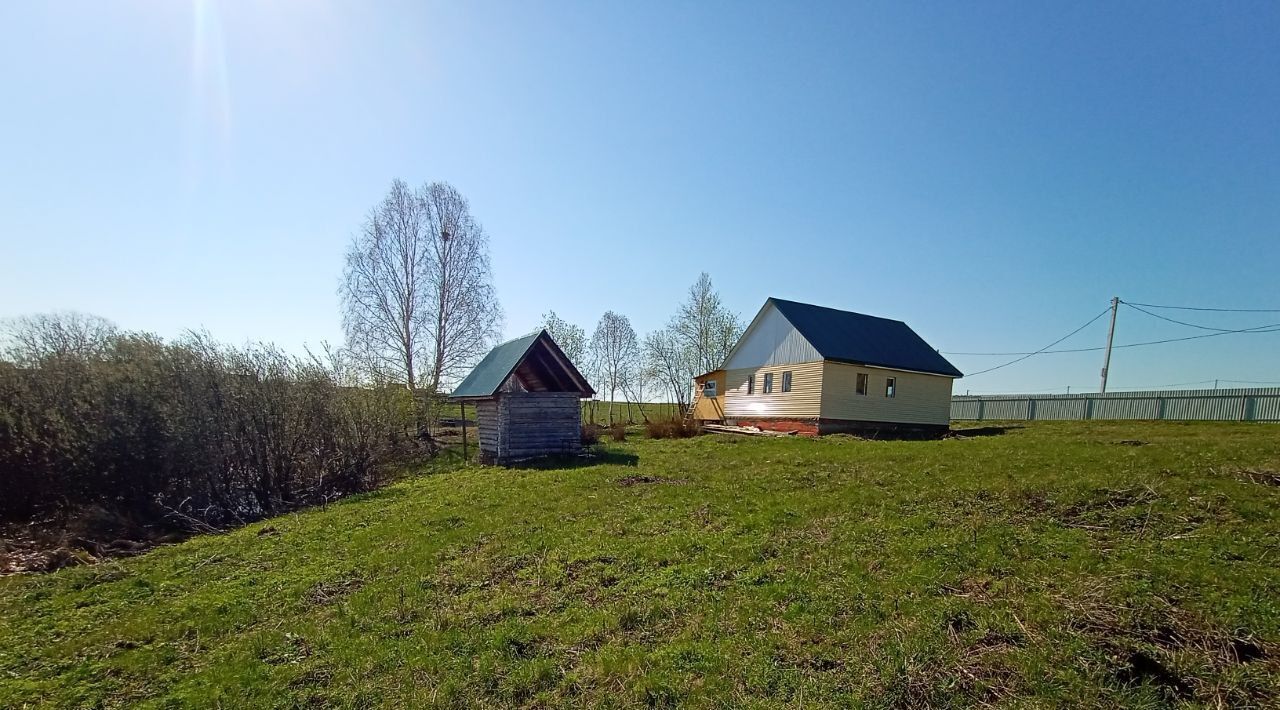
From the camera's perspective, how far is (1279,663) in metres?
3.45

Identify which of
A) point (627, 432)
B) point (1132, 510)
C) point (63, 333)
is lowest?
point (627, 432)

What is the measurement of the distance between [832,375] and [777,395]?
3231mm

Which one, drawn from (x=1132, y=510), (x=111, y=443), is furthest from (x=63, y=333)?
(x=1132, y=510)

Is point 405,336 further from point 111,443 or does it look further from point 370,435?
point 111,443

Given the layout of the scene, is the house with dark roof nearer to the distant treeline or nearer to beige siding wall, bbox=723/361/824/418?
beige siding wall, bbox=723/361/824/418

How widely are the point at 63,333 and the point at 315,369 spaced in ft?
17.1

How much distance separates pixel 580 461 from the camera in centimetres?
1578

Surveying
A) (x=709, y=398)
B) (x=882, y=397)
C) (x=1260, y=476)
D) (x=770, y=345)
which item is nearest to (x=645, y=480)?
(x=1260, y=476)

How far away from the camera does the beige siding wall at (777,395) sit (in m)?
22.1

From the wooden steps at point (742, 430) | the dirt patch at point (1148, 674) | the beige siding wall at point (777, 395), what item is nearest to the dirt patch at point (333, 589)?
the dirt patch at point (1148, 674)

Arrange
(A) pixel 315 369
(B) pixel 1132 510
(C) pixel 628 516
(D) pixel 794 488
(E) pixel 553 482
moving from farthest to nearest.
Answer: (A) pixel 315 369, (E) pixel 553 482, (D) pixel 794 488, (C) pixel 628 516, (B) pixel 1132 510

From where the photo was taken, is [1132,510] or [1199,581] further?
[1132,510]

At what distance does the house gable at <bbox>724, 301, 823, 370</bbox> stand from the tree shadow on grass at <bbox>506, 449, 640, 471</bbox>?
33.7 feet

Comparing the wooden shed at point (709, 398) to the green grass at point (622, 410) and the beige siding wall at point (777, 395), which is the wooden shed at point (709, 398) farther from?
the green grass at point (622, 410)
